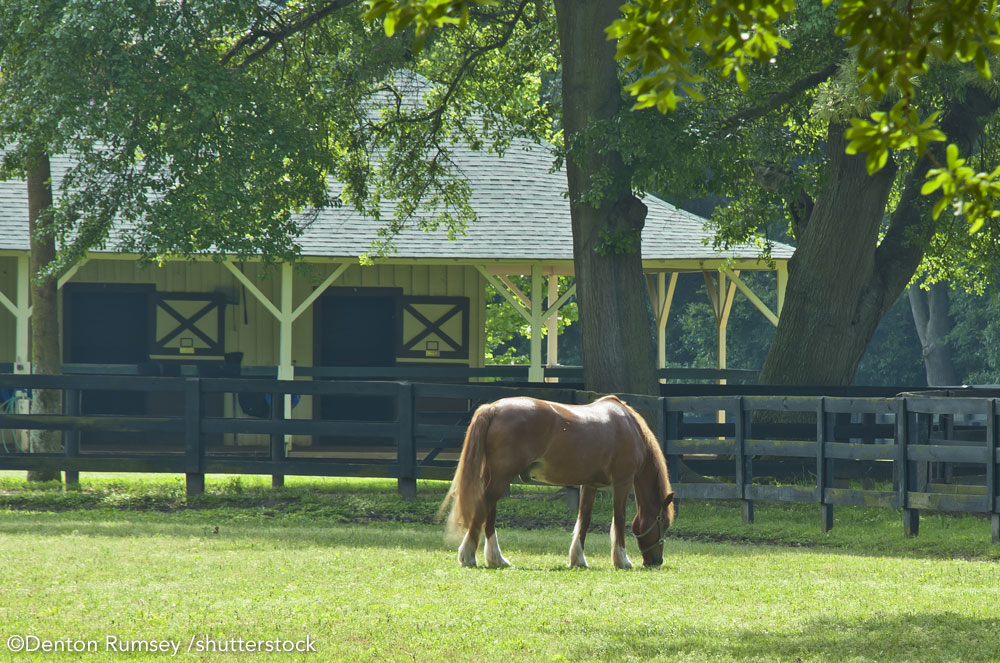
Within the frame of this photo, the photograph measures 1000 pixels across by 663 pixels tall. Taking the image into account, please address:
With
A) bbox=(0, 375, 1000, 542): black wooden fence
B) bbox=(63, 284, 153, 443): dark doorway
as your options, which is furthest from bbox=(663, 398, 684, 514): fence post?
bbox=(63, 284, 153, 443): dark doorway

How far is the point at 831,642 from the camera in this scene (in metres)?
6.10

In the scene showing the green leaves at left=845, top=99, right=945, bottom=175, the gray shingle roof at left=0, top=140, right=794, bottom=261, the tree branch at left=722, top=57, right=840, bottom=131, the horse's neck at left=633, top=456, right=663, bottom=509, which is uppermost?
the tree branch at left=722, top=57, right=840, bottom=131

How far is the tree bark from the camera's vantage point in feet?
48.3

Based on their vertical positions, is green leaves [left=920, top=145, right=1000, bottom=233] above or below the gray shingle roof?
below

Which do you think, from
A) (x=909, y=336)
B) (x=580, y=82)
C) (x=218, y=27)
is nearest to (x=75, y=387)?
(x=218, y=27)

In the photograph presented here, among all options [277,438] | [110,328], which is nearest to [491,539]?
[277,438]

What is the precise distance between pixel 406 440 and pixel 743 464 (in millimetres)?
3789

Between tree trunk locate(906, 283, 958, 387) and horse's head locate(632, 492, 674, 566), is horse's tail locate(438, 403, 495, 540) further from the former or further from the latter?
tree trunk locate(906, 283, 958, 387)

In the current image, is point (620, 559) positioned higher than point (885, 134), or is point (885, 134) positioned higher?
point (885, 134)

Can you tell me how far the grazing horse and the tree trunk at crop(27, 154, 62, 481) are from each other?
360 inches

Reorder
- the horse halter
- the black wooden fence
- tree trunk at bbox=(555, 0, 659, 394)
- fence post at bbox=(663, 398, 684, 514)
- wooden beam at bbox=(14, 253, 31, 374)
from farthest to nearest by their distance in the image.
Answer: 1. wooden beam at bbox=(14, 253, 31, 374)
2. tree trunk at bbox=(555, 0, 659, 394)
3. fence post at bbox=(663, 398, 684, 514)
4. the black wooden fence
5. the horse halter

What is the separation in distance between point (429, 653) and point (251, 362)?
1797 centimetres

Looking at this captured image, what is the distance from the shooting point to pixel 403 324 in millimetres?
23281

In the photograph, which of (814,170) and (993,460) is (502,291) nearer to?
(814,170)
